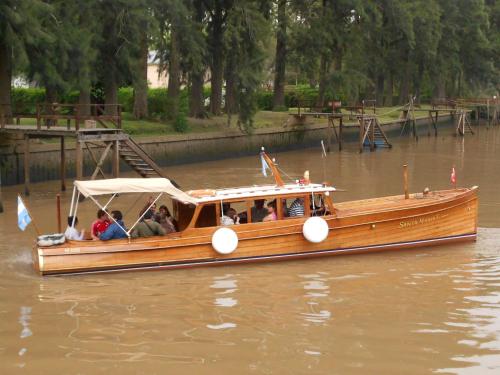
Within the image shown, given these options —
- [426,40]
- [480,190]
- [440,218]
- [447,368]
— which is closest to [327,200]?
[440,218]

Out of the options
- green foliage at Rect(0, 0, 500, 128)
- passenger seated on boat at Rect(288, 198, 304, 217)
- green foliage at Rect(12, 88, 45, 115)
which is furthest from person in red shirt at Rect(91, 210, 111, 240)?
green foliage at Rect(12, 88, 45, 115)

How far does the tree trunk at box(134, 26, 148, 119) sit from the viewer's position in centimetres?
3959

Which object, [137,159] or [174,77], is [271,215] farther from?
[174,77]

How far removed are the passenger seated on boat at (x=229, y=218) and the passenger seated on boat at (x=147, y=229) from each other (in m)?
1.28

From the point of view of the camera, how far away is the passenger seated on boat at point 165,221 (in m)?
17.7

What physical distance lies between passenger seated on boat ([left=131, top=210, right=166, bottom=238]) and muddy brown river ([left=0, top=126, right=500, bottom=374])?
2.68 feet

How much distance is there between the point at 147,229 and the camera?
1736 centimetres

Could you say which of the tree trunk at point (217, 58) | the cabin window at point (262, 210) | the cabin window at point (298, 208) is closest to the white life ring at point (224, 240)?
the cabin window at point (262, 210)

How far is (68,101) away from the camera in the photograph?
46.5 metres

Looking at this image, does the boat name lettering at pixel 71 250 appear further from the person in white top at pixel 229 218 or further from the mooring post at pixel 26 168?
the mooring post at pixel 26 168

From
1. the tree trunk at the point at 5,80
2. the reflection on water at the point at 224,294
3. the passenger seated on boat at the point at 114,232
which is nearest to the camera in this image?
the reflection on water at the point at 224,294

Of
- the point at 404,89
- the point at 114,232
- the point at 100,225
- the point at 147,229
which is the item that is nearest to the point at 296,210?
the point at 147,229

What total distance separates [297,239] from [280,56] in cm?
3977

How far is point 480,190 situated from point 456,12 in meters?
45.9
